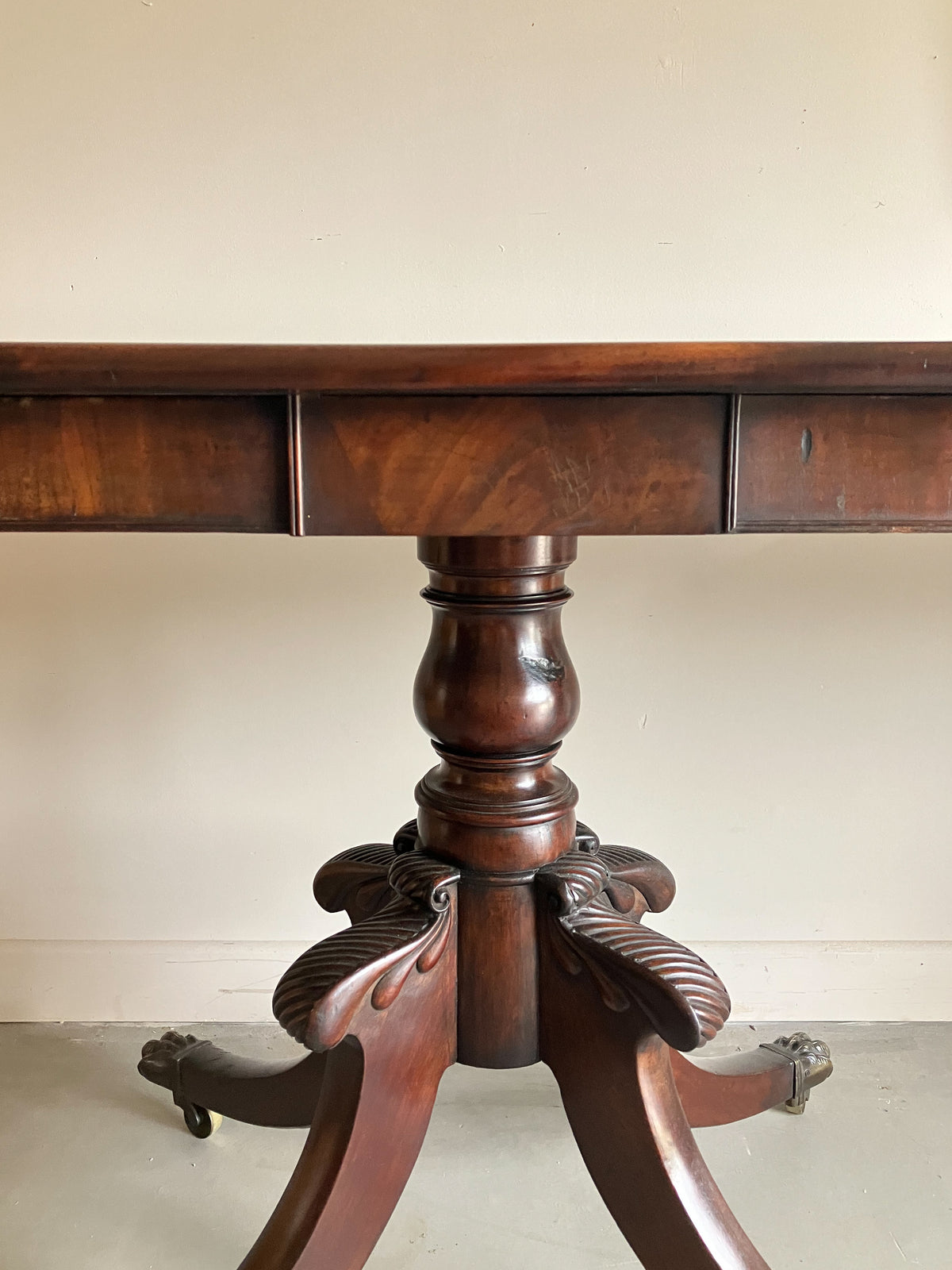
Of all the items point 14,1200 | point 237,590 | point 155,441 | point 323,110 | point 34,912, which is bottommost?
point 14,1200

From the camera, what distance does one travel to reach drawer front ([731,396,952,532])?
49cm

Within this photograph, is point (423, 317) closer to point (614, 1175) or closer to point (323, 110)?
point (323, 110)

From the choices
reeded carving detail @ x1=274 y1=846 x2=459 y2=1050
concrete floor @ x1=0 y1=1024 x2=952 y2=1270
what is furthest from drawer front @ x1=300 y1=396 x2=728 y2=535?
concrete floor @ x1=0 y1=1024 x2=952 y2=1270

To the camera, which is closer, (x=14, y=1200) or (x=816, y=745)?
(x=14, y=1200)

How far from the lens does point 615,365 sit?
0.47 meters

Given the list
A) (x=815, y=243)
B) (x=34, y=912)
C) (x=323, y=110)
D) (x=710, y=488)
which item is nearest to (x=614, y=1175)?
(x=710, y=488)

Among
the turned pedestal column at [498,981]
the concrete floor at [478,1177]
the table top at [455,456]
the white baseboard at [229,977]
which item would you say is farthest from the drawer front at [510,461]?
the white baseboard at [229,977]

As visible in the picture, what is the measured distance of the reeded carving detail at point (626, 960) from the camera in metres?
0.58

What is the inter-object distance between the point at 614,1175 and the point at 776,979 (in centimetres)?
53

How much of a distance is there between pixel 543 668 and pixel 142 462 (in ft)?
0.94

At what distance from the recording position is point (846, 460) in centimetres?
49

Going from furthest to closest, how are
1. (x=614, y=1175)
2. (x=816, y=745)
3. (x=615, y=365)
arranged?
(x=816, y=745) < (x=614, y=1175) < (x=615, y=365)

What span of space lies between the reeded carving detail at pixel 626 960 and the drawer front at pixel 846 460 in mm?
289

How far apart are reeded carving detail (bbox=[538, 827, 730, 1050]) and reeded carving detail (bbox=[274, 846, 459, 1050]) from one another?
0.08m
